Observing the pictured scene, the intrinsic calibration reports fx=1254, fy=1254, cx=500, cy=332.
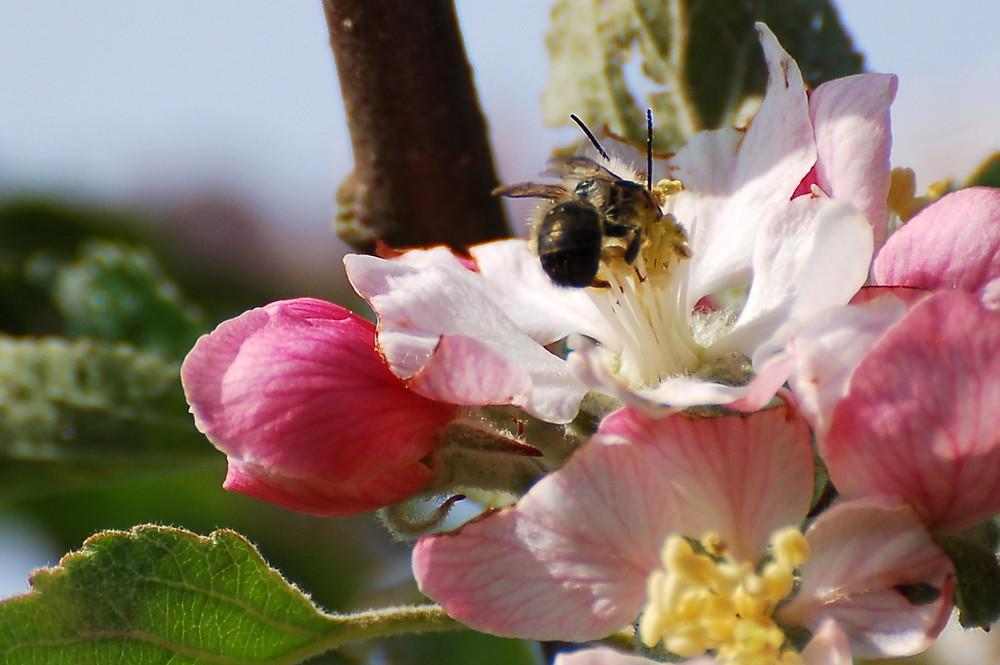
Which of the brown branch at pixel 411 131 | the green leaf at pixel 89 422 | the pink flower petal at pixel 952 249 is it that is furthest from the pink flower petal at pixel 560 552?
the green leaf at pixel 89 422

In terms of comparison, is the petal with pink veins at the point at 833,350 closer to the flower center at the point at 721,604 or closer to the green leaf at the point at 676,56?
the flower center at the point at 721,604

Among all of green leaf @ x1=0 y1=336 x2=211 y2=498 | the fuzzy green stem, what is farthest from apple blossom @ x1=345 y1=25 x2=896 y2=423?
green leaf @ x1=0 y1=336 x2=211 y2=498

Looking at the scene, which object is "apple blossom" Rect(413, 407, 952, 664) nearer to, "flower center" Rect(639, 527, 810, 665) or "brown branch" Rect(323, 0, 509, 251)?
"flower center" Rect(639, 527, 810, 665)

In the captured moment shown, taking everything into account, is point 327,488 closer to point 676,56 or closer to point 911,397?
point 911,397

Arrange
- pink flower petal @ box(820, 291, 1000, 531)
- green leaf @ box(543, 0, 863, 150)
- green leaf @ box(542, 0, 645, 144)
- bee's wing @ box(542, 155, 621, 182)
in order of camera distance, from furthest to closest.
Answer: green leaf @ box(542, 0, 645, 144), green leaf @ box(543, 0, 863, 150), bee's wing @ box(542, 155, 621, 182), pink flower petal @ box(820, 291, 1000, 531)

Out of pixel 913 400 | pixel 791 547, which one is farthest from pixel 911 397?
pixel 791 547
